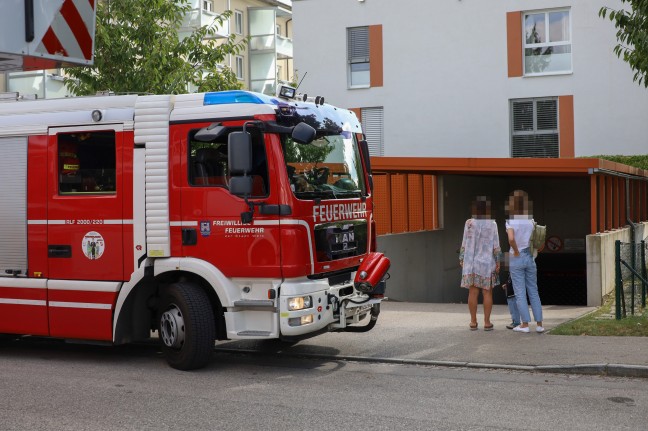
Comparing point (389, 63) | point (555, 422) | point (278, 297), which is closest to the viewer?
point (555, 422)

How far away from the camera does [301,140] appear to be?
8562mm

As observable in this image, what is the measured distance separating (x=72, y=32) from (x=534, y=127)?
2674 centimetres

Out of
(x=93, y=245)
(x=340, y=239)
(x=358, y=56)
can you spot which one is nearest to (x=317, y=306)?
(x=340, y=239)

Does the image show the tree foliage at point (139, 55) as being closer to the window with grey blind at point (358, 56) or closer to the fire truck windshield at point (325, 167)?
the fire truck windshield at point (325, 167)

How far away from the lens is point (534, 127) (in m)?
28.9

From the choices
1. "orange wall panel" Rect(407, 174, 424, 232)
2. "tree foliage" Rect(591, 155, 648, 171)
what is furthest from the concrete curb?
"tree foliage" Rect(591, 155, 648, 171)

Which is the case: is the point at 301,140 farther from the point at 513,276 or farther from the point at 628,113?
the point at 628,113

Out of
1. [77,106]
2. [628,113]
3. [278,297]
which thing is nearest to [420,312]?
[278,297]

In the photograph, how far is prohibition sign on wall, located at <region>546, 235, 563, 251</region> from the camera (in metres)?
28.1

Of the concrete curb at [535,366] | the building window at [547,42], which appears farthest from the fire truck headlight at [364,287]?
the building window at [547,42]

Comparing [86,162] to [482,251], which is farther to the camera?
[482,251]

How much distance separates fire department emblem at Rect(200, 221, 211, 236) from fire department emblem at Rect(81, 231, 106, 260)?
1196 mm

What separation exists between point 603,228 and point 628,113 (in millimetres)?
11130

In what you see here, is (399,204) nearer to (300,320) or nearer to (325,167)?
(325,167)
